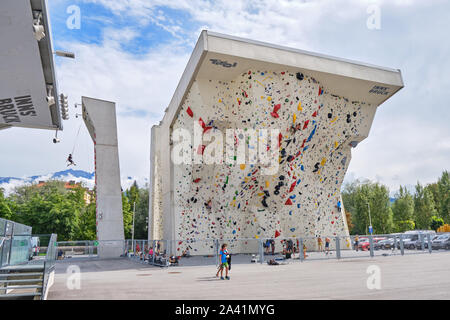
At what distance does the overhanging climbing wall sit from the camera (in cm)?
1986

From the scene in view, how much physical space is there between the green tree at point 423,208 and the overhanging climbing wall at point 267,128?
31.1 m

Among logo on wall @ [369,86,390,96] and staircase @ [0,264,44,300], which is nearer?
staircase @ [0,264,44,300]

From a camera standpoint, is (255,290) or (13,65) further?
(13,65)

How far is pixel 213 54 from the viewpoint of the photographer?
1762 centimetres

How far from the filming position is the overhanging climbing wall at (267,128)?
19859mm

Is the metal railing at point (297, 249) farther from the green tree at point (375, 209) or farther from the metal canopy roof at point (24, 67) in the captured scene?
the green tree at point (375, 209)

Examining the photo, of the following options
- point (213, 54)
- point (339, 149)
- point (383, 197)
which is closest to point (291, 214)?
point (339, 149)

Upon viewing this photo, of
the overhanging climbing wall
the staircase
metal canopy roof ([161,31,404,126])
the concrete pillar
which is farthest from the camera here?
the concrete pillar

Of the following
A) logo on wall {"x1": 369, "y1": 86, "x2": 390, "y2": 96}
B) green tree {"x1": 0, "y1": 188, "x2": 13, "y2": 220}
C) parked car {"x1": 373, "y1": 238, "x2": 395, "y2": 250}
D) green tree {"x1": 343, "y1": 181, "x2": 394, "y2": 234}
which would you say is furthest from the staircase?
green tree {"x1": 343, "y1": 181, "x2": 394, "y2": 234}

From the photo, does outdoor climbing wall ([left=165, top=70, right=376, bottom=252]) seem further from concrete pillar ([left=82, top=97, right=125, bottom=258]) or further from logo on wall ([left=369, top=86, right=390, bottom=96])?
concrete pillar ([left=82, top=97, right=125, bottom=258])

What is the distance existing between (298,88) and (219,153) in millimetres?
6581

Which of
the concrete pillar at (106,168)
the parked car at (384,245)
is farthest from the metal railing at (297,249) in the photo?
the concrete pillar at (106,168)

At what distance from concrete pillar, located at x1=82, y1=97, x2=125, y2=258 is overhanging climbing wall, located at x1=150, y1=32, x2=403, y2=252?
5595 millimetres

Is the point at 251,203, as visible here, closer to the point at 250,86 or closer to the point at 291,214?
the point at 291,214
